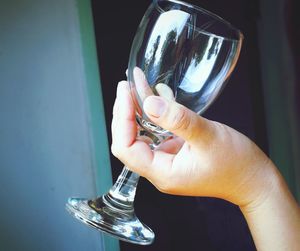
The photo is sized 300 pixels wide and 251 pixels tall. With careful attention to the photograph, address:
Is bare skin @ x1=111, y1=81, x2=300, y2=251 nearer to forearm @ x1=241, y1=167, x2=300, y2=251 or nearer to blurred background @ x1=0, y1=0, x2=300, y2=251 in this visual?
forearm @ x1=241, y1=167, x2=300, y2=251

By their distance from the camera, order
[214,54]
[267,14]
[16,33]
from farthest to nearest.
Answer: [267,14]
[16,33]
[214,54]

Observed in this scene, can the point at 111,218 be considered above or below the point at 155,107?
below

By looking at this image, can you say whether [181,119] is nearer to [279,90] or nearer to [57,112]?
[57,112]

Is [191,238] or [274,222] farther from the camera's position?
[191,238]

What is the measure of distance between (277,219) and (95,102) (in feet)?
1.33

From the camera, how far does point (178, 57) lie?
467mm

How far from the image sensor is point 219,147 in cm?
47

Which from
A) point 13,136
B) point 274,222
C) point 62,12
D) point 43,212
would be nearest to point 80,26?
point 62,12

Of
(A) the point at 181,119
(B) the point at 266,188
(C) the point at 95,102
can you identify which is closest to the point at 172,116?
(A) the point at 181,119

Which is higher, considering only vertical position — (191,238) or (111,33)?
(111,33)

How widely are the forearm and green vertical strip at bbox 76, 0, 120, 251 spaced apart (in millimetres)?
347

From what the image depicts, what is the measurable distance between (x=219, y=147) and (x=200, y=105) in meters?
0.06

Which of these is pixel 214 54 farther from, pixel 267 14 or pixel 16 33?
pixel 267 14

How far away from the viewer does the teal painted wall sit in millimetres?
776
